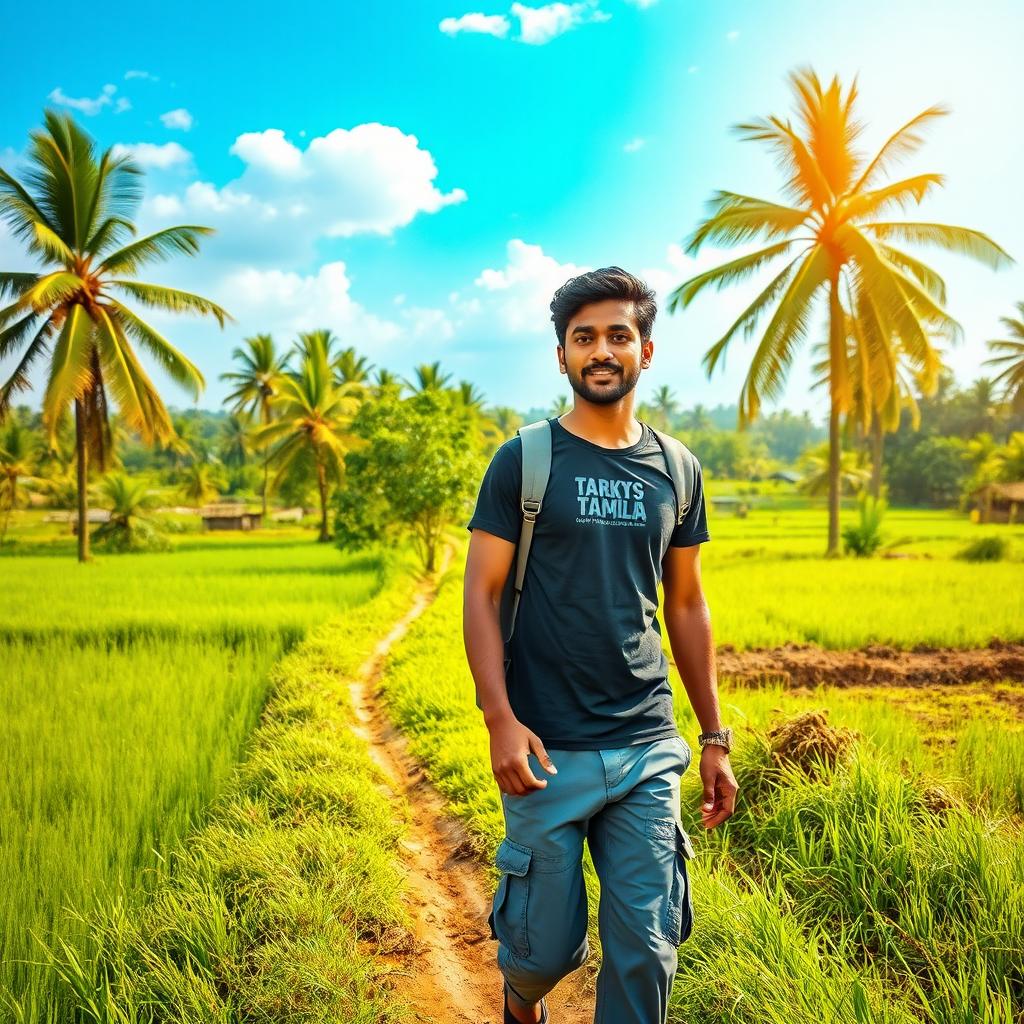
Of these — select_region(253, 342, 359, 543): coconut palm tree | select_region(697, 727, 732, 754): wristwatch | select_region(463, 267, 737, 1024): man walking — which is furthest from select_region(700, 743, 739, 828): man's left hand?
select_region(253, 342, 359, 543): coconut palm tree

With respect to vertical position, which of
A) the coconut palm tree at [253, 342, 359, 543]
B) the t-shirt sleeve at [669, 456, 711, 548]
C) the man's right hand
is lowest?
the man's right hand

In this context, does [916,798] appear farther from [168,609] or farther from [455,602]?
[168,609]

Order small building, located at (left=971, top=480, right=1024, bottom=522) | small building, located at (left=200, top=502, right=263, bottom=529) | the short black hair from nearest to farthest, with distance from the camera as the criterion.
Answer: the short black hair, small building, located at (left=971, top=480, right=1024, bottom=522), small building, located at (left=200, top=502, right=263, bottom=529)

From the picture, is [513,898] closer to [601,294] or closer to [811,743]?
[601,294]

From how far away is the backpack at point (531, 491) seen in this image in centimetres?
155

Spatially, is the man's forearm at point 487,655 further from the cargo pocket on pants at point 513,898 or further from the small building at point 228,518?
the small building at point 228,518

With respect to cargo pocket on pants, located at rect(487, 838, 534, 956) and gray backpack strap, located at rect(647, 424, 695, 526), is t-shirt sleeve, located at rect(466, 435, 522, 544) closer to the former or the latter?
gray backpack strap, located at rect(647, 424, 695, 526)

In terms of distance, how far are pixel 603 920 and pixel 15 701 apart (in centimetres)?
537

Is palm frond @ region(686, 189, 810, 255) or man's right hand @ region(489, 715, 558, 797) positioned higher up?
palm frond @ region(686, 189, 810, 255)

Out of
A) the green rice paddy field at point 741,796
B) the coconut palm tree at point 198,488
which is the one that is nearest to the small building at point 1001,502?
the green rice paddy field at point 741,796

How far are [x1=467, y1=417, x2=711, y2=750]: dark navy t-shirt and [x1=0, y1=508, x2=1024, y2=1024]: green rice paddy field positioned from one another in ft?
2.97

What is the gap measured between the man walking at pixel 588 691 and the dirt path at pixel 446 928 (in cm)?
63

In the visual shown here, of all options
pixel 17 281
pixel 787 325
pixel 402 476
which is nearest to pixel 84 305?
pixel 17 281

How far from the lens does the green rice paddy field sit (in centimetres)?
197
